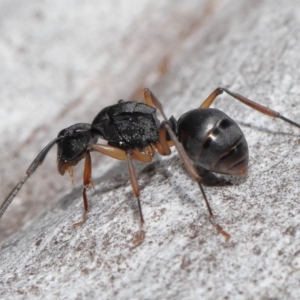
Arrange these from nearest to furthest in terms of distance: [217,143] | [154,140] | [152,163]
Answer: [217,143]
[154,140]
[152,163]

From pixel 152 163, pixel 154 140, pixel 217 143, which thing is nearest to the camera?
pixel 217 143

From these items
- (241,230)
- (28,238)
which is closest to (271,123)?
(241,230)

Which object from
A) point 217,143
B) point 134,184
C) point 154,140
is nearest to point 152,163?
point 154,140

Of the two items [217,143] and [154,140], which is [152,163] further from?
[217,143]

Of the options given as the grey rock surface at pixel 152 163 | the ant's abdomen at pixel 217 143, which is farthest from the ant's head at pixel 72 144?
the ant's abdomen at pixel 217 143

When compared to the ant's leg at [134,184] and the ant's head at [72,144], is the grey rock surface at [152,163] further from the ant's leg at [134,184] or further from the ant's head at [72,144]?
the ant's head at [72,144]

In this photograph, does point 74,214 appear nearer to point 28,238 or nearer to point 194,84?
point 28,238

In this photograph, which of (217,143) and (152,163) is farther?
(152,163)
